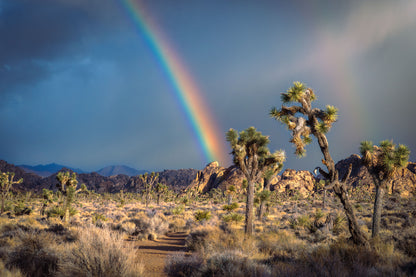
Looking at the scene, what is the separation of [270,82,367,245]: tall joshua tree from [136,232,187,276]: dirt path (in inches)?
279

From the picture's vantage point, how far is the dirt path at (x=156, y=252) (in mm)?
8072

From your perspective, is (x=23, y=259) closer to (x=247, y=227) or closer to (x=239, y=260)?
(x=239, y=260)

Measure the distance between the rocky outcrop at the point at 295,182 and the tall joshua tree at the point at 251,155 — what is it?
87.0 metres

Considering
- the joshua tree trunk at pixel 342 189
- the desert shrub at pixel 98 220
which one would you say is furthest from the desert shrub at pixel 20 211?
the joshua tree trunk at pixel 342 189

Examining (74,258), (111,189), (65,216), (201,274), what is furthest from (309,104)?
(111,189)

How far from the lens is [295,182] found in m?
104

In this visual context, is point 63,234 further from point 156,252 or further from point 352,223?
point 352,223

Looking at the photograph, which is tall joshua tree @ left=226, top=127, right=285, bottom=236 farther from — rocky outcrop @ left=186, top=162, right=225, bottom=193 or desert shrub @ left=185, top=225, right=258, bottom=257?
rocky outcrop @ left=186, top=162, right=225, bottom=193

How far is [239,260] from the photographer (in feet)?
21.3

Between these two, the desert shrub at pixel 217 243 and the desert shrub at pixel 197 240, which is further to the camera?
the desert shrub at pixel 197 240

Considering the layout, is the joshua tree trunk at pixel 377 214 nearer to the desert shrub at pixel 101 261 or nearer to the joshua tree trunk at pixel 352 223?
the joshua tree trunk at pixel 352 223

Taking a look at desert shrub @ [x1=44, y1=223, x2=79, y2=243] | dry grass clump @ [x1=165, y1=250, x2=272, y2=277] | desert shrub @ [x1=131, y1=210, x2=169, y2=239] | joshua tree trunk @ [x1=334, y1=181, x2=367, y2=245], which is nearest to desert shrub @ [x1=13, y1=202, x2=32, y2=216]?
desert shrub @ [x1=131, y1=210, x2=169, y2=239]

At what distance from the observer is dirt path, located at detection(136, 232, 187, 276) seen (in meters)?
8.07

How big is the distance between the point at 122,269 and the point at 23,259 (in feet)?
12.3
